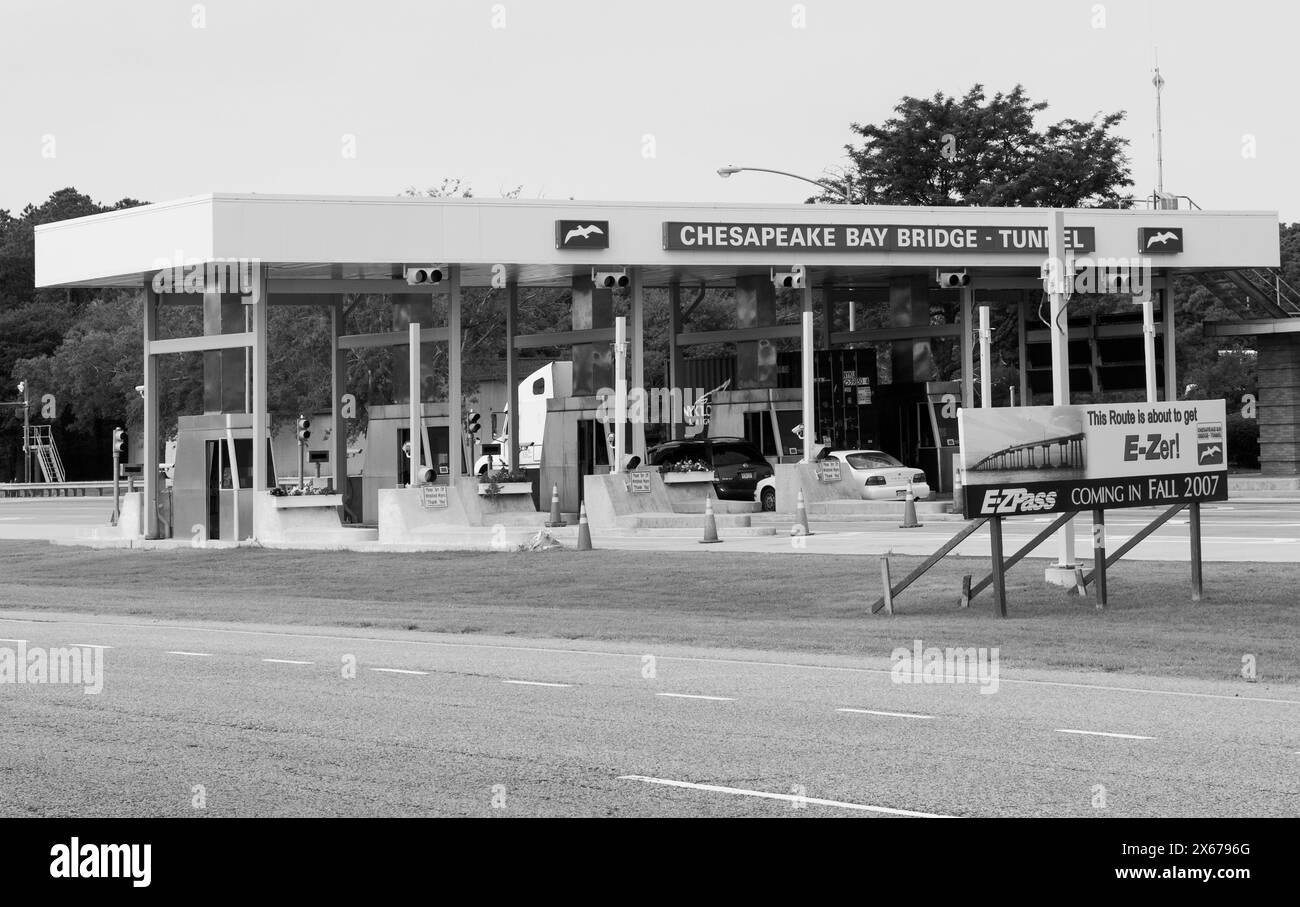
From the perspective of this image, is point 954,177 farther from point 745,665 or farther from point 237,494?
point 745,665

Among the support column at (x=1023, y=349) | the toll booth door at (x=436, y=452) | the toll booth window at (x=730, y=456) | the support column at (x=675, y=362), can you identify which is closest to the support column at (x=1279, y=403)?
the support column at (x=1023, y=349)

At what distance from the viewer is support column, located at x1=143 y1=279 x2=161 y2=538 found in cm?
3906

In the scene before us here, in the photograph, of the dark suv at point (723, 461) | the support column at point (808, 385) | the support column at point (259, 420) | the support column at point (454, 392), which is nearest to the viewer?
the support column at point (259, 420)

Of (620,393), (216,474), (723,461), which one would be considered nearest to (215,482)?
(216,474)

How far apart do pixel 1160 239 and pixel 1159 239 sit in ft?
0.09

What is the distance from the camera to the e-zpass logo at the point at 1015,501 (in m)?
20.0

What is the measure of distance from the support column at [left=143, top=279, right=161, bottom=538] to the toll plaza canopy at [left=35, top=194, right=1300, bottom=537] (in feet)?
0.16

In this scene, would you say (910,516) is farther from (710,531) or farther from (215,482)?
(215,482)

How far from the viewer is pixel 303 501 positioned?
36.4 m

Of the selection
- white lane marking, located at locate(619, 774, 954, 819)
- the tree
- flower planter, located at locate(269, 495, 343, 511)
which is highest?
the tree

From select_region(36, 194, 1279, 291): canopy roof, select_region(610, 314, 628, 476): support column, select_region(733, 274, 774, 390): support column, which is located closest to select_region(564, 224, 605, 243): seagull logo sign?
select_region(36, 194, 1279, 291): canopy roof

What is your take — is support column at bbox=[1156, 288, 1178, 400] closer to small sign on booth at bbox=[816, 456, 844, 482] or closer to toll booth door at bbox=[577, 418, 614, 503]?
small sign on booth at bbox=[816, 456, 844, 482]

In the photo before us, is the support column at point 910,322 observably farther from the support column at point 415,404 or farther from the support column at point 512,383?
the support column at point 415,404

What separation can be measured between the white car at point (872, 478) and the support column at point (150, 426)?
14.2 metres
